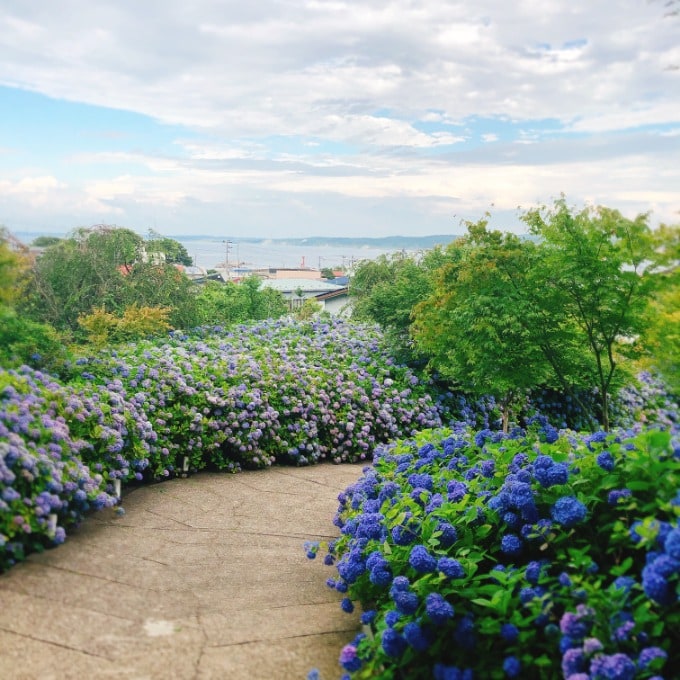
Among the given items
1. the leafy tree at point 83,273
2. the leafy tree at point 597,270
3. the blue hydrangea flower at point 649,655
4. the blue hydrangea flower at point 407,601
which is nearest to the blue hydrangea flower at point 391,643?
the blue hydrangea flower at point 407,601

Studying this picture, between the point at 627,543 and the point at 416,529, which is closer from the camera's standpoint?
the point at 627,543

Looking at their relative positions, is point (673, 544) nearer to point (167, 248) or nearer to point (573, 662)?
point (573, 662)

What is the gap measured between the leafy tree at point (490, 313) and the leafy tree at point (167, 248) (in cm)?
388

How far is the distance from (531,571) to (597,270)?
3.36 meters

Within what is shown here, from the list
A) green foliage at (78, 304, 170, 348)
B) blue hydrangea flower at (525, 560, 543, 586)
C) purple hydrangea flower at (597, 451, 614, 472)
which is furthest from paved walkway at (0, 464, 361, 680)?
green foliage at (78, 304, 170, 348)

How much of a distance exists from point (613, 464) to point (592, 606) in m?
0.79

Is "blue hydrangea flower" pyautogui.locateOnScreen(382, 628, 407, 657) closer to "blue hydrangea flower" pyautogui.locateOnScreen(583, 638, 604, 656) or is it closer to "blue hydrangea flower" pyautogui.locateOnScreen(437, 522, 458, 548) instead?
"blue hydrangea flower" pyautogui.locateOnScreen(437, 522, 458, 548)

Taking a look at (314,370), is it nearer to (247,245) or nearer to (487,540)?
(487,540)

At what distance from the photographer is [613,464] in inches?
120

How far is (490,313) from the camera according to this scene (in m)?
6.06

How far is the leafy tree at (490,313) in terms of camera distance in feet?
19.7

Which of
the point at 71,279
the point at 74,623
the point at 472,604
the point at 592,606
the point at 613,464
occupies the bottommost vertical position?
the point at 74,623

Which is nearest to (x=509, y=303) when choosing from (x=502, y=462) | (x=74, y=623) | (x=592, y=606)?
(x=502, y=462)

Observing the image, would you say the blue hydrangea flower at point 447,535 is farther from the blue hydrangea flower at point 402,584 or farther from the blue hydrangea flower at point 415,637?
the blue hydrangea flower at point 415,637
